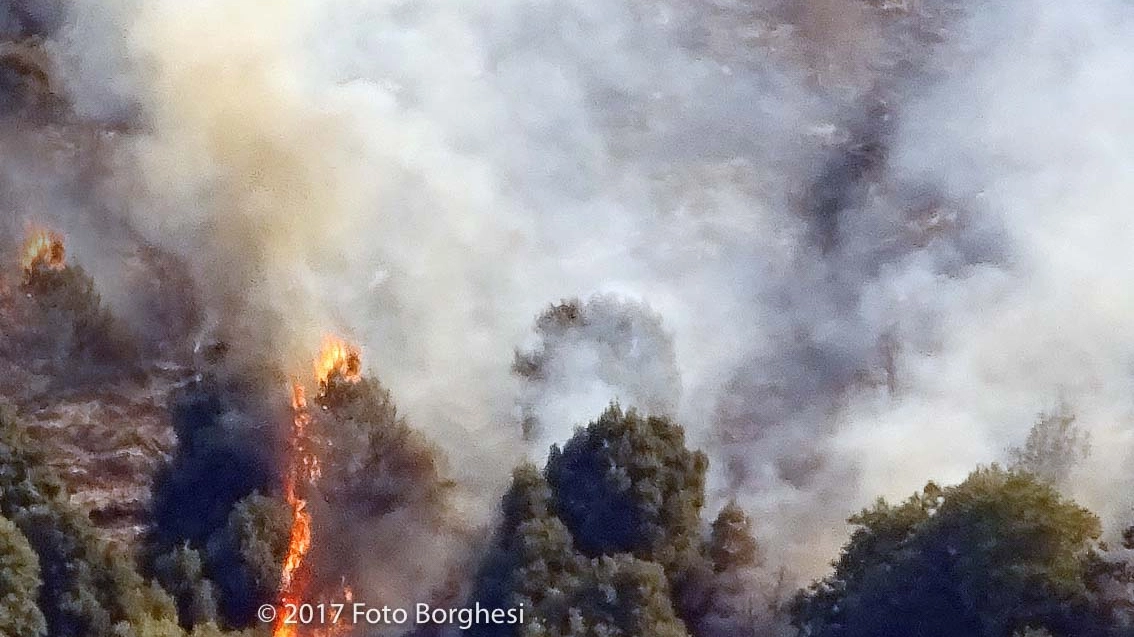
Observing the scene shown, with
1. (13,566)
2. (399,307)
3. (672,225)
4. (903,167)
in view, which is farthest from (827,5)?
(13,566)

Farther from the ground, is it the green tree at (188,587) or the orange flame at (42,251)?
the orange flame at (42,251)

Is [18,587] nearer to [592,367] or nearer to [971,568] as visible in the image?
[592,367]

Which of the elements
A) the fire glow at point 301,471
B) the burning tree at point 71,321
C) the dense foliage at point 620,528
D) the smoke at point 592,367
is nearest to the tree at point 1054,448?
the dense foliage at point 620,528

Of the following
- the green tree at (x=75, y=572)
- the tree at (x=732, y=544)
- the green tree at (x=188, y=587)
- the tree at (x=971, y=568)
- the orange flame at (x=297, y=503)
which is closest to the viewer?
the tree at (x=971, y=568)

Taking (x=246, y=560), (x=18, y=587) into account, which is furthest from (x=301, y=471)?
(x=18, y=587)

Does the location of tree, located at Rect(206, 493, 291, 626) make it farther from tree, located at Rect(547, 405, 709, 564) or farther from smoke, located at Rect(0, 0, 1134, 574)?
tree, located at Rect(547, 405, 709, 564)

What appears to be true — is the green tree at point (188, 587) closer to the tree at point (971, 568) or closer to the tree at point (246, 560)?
the tree at point (246, 560)

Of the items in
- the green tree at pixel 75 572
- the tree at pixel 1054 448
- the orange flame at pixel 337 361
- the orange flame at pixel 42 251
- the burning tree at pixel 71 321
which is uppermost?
the orange flame at pixel 42 251

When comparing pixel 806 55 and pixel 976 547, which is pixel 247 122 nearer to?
pixel 806 55
